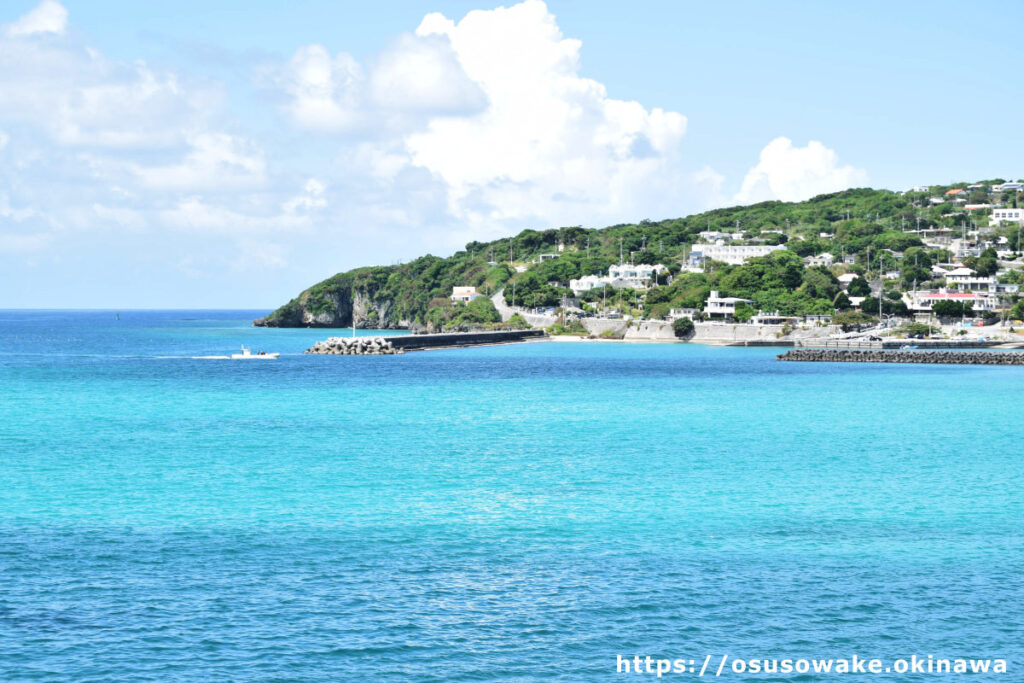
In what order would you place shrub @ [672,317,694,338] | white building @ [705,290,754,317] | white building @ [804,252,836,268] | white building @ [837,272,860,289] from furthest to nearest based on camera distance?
white building @ [804,252,836,268] < white building @ [837,272,860,289] < white building @ [705,290,754,317] < shrub @ [672,317,694,338]

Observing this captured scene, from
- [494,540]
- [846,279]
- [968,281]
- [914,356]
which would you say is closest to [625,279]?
[846,279]

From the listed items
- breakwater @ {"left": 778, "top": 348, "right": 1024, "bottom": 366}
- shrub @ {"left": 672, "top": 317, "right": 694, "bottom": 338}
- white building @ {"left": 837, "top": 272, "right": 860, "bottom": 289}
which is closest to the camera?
breakwater @ {"left": 778, "top": 348, "right": 1024, "bottom": 366}

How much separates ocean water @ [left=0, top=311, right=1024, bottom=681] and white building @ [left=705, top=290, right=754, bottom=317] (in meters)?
95.0

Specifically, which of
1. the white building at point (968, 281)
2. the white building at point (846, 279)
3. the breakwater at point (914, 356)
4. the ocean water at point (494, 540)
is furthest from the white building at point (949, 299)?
the ocean water at point (494, 540)

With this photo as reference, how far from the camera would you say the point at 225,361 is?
342 feet

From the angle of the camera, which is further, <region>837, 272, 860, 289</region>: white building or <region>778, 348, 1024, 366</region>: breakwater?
<region>837, 272, 860, 289</region>: white building

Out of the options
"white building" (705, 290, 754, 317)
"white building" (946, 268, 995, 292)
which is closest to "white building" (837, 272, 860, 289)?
"white building" (946, 268, 995, 292)

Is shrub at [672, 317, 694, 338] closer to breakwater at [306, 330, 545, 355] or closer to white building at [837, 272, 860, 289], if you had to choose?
breakwater at [306, 330, 545, 355]

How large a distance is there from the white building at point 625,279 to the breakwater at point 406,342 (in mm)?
32305

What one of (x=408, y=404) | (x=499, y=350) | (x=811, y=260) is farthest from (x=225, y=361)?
(x=811, y=260)

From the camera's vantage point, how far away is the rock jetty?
123 m

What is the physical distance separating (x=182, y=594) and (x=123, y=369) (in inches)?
3073

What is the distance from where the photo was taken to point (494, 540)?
25.4 metres

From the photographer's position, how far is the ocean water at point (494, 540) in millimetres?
17734
